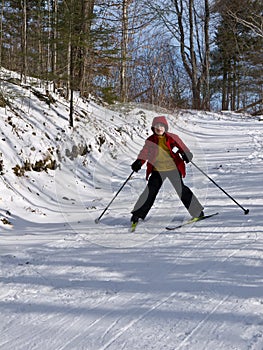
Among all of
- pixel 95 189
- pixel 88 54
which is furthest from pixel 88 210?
pixel 88 54

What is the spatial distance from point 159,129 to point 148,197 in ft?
3.63

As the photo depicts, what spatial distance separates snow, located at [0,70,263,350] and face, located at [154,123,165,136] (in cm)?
145

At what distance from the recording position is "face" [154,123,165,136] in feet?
17.3

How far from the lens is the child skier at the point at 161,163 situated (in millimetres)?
5324

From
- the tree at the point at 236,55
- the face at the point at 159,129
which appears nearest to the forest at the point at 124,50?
the tree at the point at 236,55

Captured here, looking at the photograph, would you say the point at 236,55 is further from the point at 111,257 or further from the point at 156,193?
the point at 111,257

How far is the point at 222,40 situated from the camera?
104 ft

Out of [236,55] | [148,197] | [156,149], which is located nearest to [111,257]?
[148,197]

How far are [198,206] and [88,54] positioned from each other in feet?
27.0

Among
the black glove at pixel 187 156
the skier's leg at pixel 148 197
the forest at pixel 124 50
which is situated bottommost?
the skier's leg at pixel 148 197

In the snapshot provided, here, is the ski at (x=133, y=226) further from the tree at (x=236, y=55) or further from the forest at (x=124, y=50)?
the tree at (x=236, y=55)

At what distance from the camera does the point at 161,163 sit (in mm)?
5383

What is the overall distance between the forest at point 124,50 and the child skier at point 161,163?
15.8 ft

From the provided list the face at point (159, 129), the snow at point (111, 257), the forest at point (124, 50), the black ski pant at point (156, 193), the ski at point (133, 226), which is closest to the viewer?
the snow at point (111, 257)
